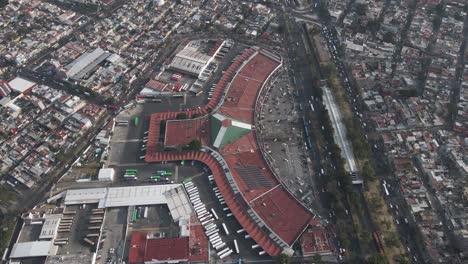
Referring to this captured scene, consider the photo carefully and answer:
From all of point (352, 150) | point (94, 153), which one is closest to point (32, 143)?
point (94, 153)

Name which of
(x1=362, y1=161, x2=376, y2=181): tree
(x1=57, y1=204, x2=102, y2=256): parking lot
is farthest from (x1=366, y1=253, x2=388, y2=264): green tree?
(x1=57, y1=204, x2=102, y2=256): parking lot

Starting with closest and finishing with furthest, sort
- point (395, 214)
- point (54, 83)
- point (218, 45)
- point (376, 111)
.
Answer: point (395, 214) → point (376, 111) → point (54, 83) → point (218, 45)

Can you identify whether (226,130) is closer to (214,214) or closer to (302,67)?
(214,214)

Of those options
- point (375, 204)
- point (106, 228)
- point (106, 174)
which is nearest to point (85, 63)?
point (106, 174)

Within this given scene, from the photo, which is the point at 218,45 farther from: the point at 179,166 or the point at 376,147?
the point at 376,147

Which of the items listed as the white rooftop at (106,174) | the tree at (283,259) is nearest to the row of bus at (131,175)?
the white rooftop at (106,174)

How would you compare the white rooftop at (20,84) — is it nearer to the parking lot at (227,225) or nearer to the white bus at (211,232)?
the parking lot at (227,225)
